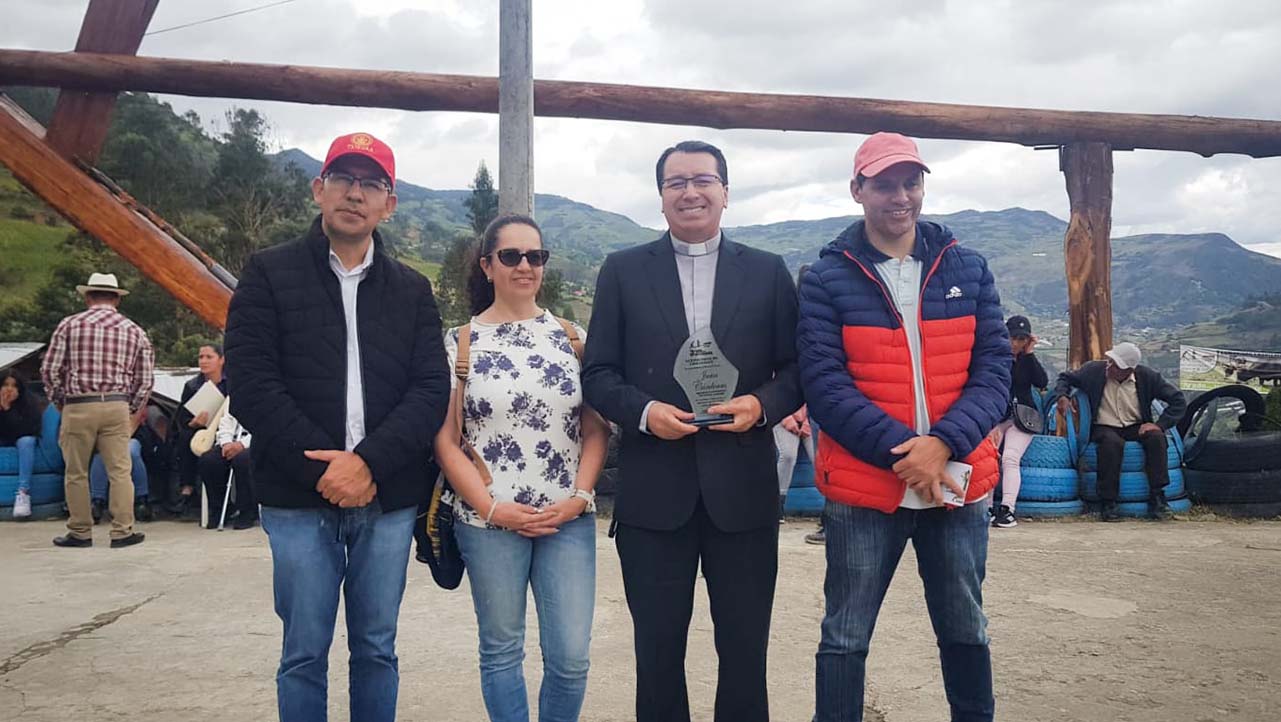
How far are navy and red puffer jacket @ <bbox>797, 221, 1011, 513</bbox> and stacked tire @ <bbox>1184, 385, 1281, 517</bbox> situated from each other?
5847 millimetres

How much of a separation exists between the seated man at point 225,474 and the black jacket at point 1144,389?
6751mm

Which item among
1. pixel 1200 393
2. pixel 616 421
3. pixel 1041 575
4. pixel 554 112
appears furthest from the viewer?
pixel 1200 393

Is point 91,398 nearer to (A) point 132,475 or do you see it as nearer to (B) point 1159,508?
(A) point 132,475

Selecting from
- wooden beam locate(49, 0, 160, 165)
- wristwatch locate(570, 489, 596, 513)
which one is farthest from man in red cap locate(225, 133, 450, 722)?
wooden beam locate(49, 0, 160, 165)

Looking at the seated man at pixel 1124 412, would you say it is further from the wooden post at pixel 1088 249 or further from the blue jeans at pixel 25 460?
the blue jeans at pixel 25 460

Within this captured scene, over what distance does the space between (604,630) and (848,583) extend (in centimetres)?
192

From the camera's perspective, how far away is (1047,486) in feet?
23.1

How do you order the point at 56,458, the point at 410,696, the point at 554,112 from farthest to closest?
the point at 56,458 < the point at 554,112 < the point at 410,696

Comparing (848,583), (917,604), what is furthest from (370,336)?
(917,604)

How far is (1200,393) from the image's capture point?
769 cm

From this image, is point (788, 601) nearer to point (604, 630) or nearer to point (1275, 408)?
point (604, 630)

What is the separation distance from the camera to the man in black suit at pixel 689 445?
2.38 m

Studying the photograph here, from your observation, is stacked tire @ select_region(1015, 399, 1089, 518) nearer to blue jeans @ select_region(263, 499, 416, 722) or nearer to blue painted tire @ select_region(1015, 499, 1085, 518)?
blue painted tire @ select_region(1015, 499, 1085, 518)

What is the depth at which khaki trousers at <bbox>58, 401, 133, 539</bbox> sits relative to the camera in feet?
20.1
